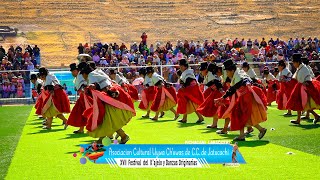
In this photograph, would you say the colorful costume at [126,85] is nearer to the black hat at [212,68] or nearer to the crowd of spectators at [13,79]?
the black hat at [212,68]

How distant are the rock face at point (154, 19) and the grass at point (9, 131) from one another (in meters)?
39.7

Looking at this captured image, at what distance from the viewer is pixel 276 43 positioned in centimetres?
4962

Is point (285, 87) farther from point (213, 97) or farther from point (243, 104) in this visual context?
point (243, 104)

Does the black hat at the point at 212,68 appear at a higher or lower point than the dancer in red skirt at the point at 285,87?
higher

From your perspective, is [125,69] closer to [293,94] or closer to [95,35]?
[293,94]

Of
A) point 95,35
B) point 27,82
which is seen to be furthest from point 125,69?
point 95,35

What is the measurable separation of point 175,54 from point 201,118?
2346 centimetres

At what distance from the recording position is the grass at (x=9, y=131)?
1446cm

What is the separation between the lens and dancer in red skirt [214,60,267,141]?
54.0ft

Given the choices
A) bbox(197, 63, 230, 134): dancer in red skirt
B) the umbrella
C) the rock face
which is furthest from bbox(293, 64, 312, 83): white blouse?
the rock face

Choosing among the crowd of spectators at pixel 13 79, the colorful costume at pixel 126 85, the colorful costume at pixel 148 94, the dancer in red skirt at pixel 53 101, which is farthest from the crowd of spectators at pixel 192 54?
the dancer in red skirt at pixel 53 101

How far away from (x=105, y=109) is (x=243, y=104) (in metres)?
3.08

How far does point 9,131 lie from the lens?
21.3 meters

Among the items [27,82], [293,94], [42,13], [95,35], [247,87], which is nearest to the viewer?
[247,87]
